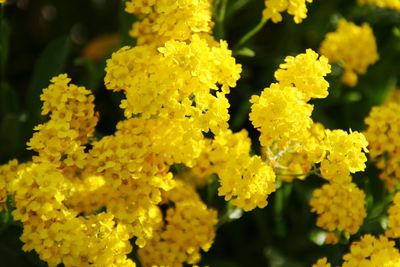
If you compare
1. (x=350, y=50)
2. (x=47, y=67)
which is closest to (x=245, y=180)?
(x=350, y=50)

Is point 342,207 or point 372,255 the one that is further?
point 342,207

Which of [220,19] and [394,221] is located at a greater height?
[220,19]

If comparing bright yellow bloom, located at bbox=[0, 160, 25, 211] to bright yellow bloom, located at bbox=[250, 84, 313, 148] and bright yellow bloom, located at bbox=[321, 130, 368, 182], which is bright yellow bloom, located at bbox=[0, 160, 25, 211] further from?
bright yellow bloom, located at bbox=[321, 130, 368, 182]

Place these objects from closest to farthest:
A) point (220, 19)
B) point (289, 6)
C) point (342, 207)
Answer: point (342, 207) < point (289, 6) < point (220, 19)

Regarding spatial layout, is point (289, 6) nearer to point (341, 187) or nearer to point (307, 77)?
point (307, 77)

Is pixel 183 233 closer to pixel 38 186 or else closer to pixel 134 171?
pixel 134 171

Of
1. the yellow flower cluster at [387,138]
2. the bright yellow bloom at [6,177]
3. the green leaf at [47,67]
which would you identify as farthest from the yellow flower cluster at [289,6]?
the bright yellow bloom at [6,177]

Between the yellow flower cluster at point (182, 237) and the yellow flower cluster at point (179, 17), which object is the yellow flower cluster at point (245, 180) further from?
the yellow flower cluster at point (179, 17)
